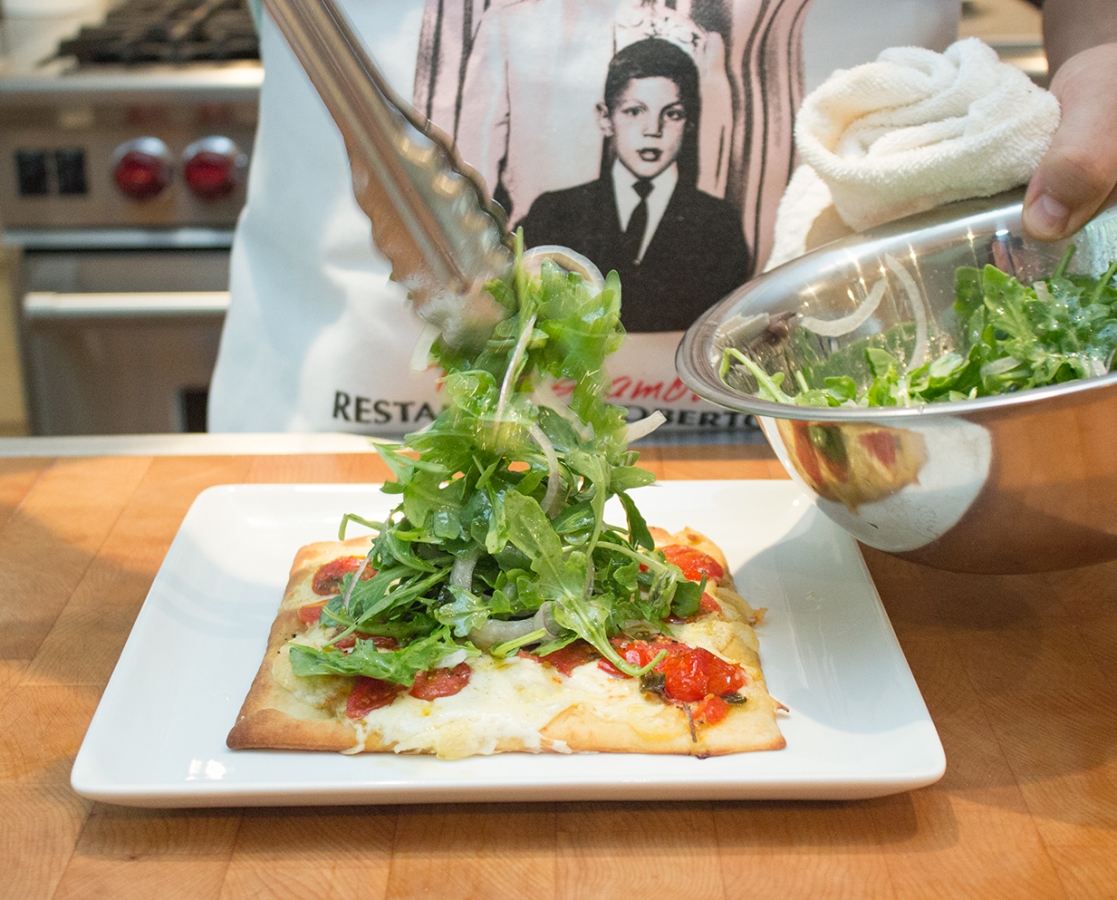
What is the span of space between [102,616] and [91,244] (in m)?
1.45

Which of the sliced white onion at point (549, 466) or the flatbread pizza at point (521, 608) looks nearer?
the flatbread pizza at point (521, 608)

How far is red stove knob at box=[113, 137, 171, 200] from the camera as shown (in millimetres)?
2287

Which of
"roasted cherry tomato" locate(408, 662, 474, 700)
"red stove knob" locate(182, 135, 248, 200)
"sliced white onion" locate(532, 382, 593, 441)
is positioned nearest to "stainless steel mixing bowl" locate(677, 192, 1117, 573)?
"sliced white onion" locate(532, 382, 593, 441)

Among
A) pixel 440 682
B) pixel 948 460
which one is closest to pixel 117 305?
pixel 440 682

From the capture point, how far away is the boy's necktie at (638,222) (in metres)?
1.62

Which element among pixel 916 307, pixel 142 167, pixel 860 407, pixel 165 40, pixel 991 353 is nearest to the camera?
pixel 860 407

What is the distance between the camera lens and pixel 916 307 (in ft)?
4.38

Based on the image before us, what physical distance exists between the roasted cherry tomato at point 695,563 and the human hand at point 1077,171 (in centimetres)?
51

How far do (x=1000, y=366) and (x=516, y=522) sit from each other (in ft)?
1.82

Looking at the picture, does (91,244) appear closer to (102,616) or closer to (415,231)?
(102,616)

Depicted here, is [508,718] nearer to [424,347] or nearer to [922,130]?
[424,347]

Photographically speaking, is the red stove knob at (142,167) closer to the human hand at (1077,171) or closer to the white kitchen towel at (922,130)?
the white kitchen towel at (922,130)

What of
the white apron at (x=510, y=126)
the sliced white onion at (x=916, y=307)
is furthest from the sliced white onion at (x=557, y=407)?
the white apron at (x=510, y=126)

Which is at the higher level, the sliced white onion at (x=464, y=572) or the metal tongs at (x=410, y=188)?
the metal tongs at (x=410, y=188)
